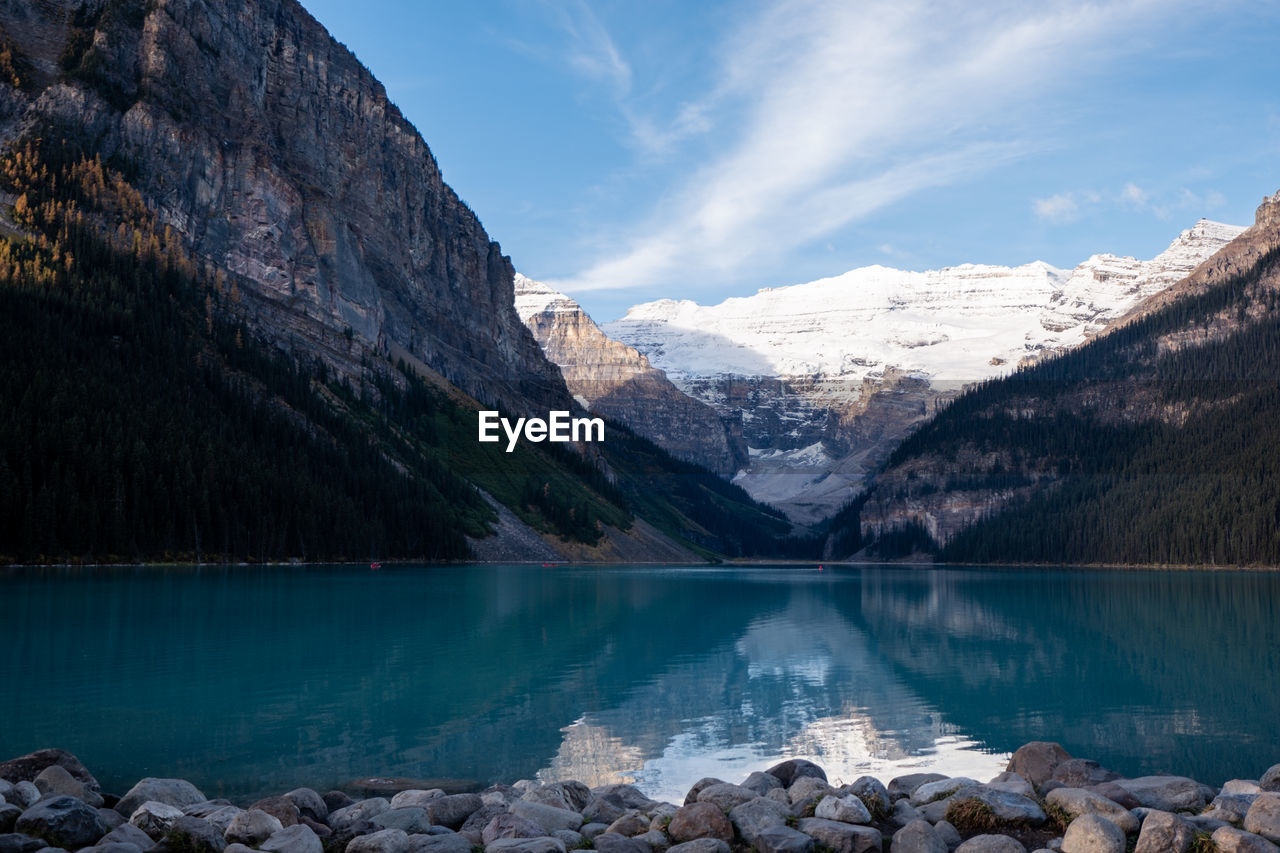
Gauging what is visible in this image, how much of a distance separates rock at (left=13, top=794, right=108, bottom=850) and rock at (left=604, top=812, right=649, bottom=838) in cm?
744

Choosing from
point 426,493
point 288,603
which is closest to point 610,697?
point 288,603

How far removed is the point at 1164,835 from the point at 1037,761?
6.85 meters

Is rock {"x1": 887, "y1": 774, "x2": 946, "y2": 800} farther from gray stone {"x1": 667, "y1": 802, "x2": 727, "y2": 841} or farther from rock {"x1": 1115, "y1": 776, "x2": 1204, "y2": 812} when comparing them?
gray stone {"x1": 667, "y1": 802, "x2": 727, "y2": 841}

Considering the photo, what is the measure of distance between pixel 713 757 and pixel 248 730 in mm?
11682

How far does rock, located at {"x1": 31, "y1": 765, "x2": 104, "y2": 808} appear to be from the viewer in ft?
53.7

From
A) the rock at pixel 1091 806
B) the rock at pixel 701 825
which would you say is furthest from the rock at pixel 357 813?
the rock at pixel 1091 806

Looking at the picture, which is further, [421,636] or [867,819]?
[421,636]

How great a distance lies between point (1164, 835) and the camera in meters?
14.0

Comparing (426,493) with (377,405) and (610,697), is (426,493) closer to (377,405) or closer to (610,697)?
(377,405)

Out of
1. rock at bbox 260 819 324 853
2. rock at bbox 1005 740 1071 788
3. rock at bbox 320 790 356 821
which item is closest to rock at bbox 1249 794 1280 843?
rock at bbox 1005 740 1071 788

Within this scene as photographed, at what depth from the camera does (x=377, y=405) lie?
17750cm

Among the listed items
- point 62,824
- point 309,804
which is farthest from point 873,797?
point 62,824

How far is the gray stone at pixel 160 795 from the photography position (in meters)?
16.1

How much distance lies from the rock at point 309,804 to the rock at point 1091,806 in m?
12.0
